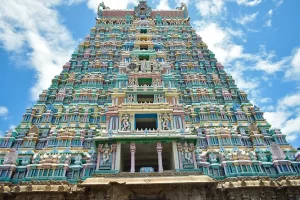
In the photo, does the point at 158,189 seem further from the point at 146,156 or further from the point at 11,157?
the point at 11,157

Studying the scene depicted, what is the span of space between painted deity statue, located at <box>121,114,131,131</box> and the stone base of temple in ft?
16.5

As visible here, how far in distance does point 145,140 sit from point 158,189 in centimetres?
424

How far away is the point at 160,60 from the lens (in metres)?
31.2

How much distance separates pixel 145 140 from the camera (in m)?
19.5

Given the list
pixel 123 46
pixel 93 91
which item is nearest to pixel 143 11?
pixel 123 46

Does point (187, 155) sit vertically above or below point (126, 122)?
below

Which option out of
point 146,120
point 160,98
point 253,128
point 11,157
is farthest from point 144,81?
point 11,157

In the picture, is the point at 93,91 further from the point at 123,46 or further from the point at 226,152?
the point at 226,152

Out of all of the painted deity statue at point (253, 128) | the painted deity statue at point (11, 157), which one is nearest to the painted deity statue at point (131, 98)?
the painted deity statue at point (11, 157)

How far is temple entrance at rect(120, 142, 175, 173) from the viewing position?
66.3 feet

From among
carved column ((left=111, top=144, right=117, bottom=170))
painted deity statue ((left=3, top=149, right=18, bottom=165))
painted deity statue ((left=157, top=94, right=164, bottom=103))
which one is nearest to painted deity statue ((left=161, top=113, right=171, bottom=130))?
painted deity statue ((left=157, top=94, right=164, bottom=103))

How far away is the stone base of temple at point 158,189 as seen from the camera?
16.1 m

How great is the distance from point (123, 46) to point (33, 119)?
16.1 meters

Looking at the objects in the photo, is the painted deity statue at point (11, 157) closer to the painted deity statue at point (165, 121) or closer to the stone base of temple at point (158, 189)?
the stone base of temple at point (158, 189)
